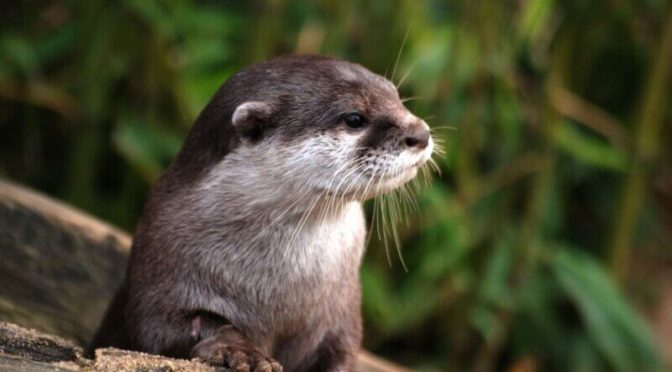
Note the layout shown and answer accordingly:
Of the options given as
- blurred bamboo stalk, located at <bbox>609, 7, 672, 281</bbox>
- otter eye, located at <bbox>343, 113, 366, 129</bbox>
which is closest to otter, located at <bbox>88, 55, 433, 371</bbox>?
otter eye, located at <bbox>343, 113, 366, 129</bbox>

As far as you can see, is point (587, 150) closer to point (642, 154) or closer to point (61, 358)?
point (642, 154)

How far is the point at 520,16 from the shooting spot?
425cm

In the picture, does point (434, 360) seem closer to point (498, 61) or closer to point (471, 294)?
point (471, 294)

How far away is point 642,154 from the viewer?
4.42 metres

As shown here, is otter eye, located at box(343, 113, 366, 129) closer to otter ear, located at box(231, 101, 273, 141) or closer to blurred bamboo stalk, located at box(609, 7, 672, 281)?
otter ear, located at box(231, 101, 273, 141)

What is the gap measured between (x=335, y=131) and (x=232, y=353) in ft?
1.66

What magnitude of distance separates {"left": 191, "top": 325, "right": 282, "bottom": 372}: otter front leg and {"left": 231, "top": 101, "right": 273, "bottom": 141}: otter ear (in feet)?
1.31

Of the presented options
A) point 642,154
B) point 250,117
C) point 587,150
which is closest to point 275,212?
point 250,117

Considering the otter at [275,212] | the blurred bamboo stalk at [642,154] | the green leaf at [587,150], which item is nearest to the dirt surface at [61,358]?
the otter at [275,212]

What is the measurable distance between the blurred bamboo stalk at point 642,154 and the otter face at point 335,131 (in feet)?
6.87

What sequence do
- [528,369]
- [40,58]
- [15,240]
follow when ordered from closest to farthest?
[15,240]
[40,58]
[528,369]

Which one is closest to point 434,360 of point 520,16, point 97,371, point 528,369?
point 528,369

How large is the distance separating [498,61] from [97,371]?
262cm

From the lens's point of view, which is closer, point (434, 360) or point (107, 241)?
point (107, 241)
